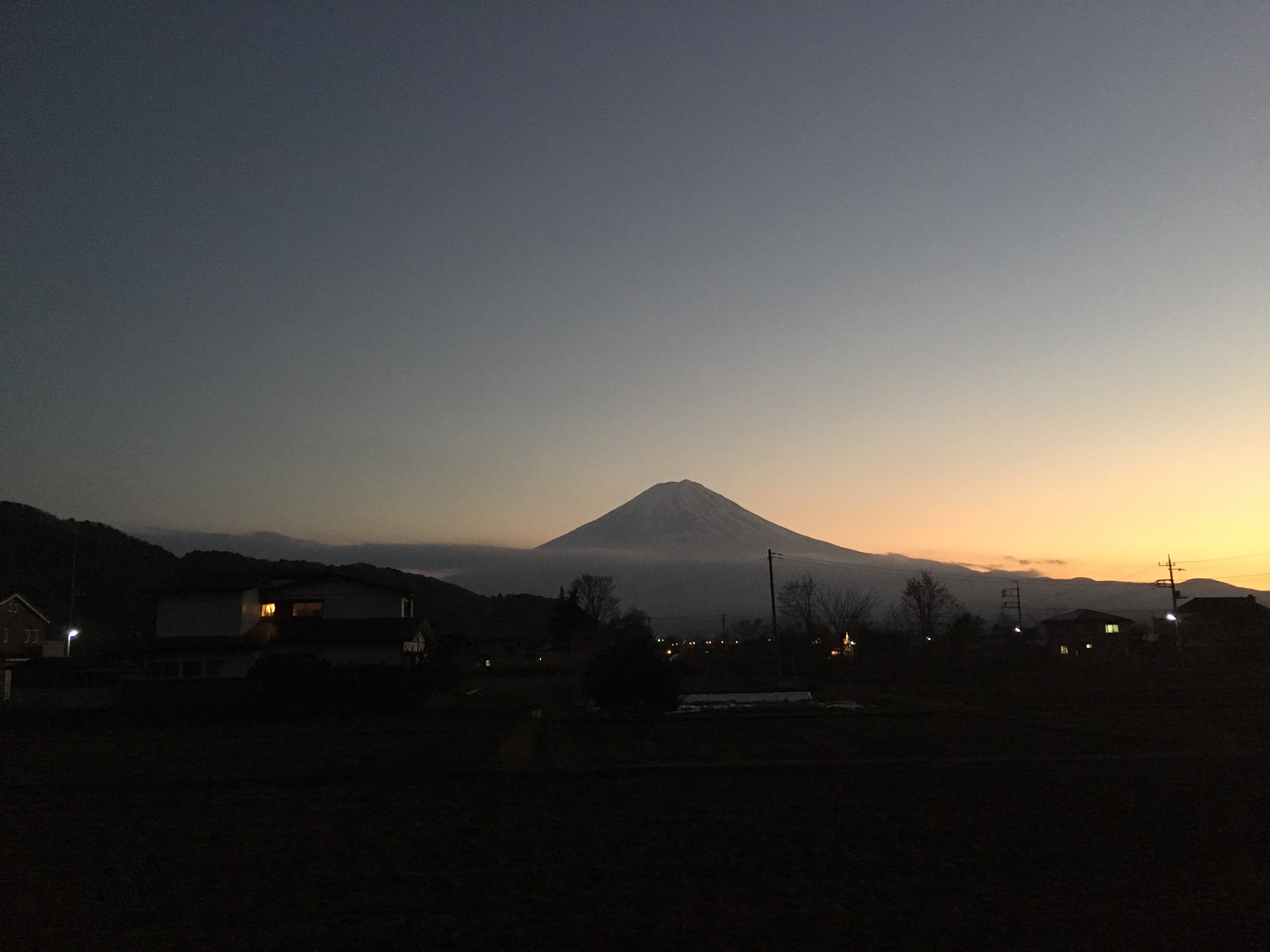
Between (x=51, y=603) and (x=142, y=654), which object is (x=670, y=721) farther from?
(x=51, y=603)

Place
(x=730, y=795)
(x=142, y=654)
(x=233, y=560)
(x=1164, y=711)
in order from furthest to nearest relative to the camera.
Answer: (x=233, y=560) < (x=142, y=654) < (x=1164, y=711) < (x=730, y=795)

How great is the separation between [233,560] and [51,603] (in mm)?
23773

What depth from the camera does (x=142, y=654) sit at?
32.5 m

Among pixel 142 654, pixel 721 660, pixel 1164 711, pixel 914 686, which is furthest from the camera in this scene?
pixel 721 660

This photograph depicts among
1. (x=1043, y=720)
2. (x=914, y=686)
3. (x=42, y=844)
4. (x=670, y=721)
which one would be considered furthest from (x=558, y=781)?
(x=914, y=686)

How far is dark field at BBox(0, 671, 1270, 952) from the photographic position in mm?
6668

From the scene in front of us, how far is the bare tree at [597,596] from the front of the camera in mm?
84875

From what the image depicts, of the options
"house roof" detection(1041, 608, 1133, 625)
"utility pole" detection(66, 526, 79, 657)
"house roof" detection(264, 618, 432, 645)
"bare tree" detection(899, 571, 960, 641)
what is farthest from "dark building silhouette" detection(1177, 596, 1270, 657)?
"utility pole" detection(66, 526, 79, 657)

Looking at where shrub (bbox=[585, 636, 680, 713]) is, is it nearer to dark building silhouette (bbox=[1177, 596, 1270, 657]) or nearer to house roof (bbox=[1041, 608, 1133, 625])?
dark building silhouette (bbox=[1177, 596, 1270, 657])

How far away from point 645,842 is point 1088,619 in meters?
77.8

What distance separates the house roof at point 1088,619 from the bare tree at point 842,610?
57.8 feet

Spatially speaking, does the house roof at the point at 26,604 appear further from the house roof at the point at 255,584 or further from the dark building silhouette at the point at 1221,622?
the dark building silhouette at the point at 1221,622

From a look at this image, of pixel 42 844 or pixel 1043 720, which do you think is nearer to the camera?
pixel 42 844

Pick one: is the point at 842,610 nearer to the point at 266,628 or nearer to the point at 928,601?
the point at 928,601
